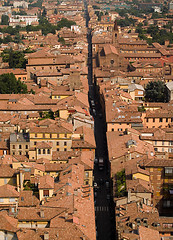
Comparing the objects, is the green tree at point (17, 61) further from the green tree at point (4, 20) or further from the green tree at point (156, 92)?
the green tree at point (4, 20)

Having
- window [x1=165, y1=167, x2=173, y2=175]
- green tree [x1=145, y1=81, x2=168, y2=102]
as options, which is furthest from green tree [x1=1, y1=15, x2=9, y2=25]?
window [x1=165, y1=167, x2=173, y2=175]

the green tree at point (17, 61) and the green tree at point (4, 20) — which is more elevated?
the green tree at point (4, 20)

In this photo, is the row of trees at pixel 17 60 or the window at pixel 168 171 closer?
the window at pixel 168 171

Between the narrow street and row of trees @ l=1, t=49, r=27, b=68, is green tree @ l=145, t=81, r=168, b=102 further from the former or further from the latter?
row of trees @ l=1, t=49, r=27, b=68

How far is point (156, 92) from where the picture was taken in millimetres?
71938

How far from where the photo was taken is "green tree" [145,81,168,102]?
72250 mm

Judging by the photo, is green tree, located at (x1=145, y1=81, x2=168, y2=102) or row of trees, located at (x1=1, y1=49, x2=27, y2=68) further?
row of trees, located at (x1=1, y1=49, x2=27, y2=68)

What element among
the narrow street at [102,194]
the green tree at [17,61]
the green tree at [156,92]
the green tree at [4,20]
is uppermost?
the green tree at [4,20]

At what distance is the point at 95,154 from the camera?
55281mm

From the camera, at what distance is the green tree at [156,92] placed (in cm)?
7225

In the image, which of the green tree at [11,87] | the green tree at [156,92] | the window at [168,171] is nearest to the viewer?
the window at [168,171]

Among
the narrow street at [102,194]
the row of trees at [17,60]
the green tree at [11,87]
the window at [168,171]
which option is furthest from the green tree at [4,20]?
the window at [168,171]

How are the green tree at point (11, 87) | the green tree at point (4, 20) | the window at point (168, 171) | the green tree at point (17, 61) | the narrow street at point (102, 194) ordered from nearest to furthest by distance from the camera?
the narrow street at point (102, 194) < the window at point (168, 171) < the green tree at point (11, 87) < the green tree at point (17, 61) < the green tree at point (4, 20)

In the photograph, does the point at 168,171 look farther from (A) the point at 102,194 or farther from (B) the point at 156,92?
(B) the point at 156,92
